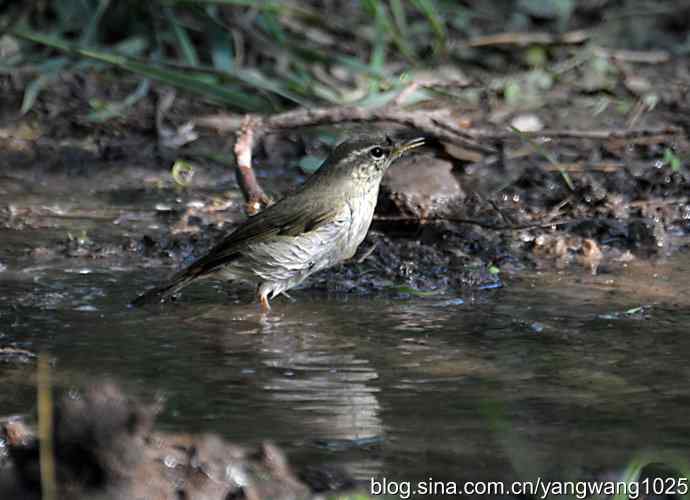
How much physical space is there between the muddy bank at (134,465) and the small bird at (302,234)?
259cm

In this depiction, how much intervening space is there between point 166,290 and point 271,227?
2.08 ft

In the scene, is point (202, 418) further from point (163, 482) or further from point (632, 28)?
point (632, 28)

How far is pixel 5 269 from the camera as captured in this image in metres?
7.21

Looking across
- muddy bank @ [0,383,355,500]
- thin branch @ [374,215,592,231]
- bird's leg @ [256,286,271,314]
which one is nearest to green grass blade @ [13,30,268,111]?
thin branch @ [374,215,592,231]

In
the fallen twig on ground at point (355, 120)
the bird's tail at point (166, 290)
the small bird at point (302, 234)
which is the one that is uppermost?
the fallen twig on ground at point (355, 120)

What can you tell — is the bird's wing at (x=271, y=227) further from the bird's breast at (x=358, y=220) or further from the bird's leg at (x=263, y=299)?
the bird's leg at (x=263, y=299)

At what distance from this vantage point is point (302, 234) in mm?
6723

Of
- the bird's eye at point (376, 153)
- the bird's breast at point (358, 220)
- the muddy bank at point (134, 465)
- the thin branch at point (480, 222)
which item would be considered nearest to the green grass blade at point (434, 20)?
the thin branch at point (480, 222)

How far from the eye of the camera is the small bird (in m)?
6.68

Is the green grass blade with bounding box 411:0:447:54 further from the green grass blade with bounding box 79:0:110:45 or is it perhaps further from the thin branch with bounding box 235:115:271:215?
the thin branch with bounding box 235:115:271:215

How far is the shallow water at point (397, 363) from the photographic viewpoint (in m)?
4.50

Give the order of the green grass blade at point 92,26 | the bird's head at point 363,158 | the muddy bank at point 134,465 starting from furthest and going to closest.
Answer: the green grass blade at point 92,26 → the bird's head at point 363,158 → the muddy bank at point 134,465

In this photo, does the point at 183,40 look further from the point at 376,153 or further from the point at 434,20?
the point at 376,153

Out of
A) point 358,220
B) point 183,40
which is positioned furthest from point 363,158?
point 183,40
